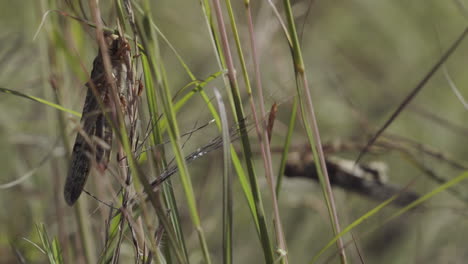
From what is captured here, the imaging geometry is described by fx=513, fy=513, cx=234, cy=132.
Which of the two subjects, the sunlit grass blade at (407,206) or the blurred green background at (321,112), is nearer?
the sunlit grass blade at (407,206)

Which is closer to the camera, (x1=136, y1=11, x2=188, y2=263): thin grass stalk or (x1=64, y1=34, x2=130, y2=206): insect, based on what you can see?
(x1=136, y1=11, x2=188, y2=263): thin grass stalk

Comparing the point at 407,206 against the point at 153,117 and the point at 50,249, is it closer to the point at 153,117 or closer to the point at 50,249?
the point at 153,117

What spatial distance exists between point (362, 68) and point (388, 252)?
37.1 inches

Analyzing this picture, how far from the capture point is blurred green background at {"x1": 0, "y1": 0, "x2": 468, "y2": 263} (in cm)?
156

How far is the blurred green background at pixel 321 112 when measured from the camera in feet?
5.11

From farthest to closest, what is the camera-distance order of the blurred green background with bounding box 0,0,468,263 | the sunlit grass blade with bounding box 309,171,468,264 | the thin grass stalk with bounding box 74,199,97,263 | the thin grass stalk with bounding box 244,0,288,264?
the blurred green background with bounding box 0,0,468,263 < the thin grass stalk with bounding box 74,199,97,263 < the thin grass stalk with bounding box 244,0,288,264 < the sunlit grass blade with bounding box 309,171,468,264

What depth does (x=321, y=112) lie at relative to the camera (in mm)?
2184

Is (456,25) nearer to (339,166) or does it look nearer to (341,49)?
(341,49)

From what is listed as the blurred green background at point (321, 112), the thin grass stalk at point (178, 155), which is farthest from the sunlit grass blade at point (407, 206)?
the blurred green background at point (321, 112)

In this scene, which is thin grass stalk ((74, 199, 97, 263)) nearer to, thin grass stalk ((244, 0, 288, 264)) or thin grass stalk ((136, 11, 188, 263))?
thin grass stalk ((136, 11, 188, 263))

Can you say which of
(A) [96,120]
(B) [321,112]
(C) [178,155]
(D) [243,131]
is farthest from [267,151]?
(B) [321,112]

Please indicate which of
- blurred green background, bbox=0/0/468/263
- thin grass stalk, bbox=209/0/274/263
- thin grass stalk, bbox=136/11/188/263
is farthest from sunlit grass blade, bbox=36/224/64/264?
blurred green background, bbox=0/0/468/263

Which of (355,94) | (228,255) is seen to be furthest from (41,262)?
(355,94)

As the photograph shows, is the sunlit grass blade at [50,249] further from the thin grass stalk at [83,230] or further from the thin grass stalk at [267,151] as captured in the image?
the thin grass stalk at [267,151]
